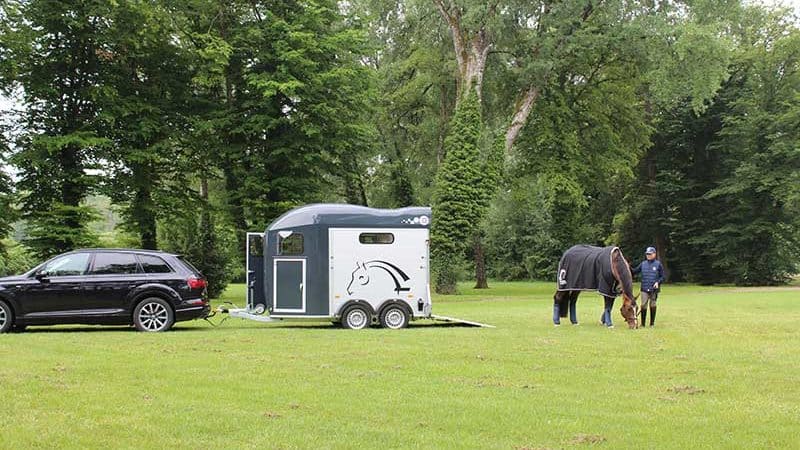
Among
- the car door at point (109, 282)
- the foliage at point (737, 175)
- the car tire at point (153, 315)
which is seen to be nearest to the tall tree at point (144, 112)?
the car door at point (109, 282)

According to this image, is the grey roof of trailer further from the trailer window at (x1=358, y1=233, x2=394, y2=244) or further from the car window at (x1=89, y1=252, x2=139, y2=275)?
the car window at (x1=89, y1=252, x2=139, y2=275)

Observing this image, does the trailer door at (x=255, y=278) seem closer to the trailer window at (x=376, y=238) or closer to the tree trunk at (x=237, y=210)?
the trailer window at (x=376, y=238)

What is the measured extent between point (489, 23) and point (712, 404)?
2707cm

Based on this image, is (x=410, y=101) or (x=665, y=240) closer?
(x=410, y=101)

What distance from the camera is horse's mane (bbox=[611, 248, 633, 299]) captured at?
56.1 ft

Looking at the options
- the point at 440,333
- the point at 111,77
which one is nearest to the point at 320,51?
the point at 111,77

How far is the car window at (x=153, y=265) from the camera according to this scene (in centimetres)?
1616

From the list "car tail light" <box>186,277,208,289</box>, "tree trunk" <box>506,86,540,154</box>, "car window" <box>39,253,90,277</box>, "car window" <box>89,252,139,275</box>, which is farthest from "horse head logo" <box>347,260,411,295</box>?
"tree trunk" <box>506,86,540,154</box>

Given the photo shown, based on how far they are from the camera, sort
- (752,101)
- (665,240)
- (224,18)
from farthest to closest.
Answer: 1. (665,240)
2. (752,101)
3. (224,18)

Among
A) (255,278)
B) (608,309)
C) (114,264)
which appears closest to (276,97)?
(255,278)

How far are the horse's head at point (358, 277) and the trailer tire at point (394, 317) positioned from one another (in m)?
0.80

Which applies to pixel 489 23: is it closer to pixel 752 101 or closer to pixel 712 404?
pixel 752 101

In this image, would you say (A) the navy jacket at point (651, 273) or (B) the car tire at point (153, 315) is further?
(A) the navy jacket at point (651, 273)

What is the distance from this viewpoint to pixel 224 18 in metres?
31.3
